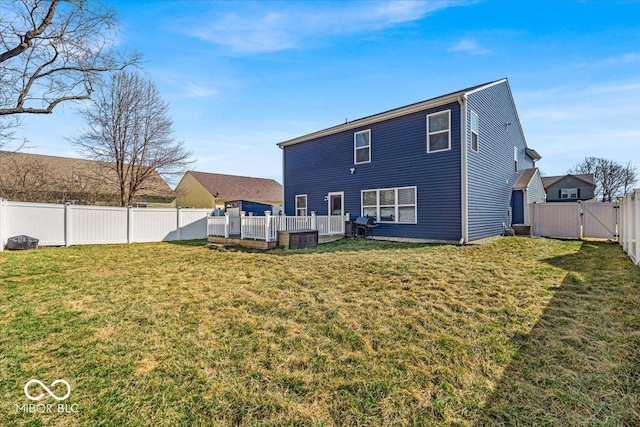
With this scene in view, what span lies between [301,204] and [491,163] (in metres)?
9.07

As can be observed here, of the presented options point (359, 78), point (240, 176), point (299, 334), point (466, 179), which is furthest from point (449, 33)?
point (240, 176)

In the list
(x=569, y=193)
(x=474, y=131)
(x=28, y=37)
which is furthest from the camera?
(x=569, y=193)

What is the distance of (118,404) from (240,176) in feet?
102

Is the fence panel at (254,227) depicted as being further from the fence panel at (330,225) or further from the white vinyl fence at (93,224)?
the white vinyl fence at (93,224)

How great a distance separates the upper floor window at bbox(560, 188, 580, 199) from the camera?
35359mm

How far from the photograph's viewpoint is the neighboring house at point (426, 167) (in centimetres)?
1019

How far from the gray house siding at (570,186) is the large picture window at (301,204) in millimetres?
36874

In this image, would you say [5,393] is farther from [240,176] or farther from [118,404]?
[240,176]

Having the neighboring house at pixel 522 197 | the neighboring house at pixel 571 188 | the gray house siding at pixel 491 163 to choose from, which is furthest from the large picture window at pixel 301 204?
the neighboring house at pixel 571 188

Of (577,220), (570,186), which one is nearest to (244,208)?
(577,220)

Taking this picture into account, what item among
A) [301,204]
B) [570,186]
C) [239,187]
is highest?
[570,186]

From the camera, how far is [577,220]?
474 inches

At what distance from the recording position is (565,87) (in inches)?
470

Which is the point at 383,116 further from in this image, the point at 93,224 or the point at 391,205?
the point at 93,224
